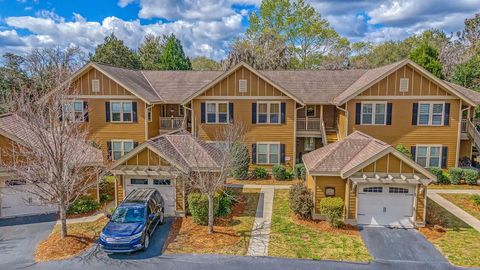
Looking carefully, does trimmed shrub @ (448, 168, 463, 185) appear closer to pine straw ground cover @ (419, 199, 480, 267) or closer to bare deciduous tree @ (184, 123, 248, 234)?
pine straw ground cover @ (419, 199, 480, 267)

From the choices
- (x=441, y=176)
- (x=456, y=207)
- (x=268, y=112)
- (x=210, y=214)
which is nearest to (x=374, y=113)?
(x=441, y=176)

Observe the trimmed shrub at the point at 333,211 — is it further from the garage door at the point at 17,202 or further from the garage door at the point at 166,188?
the garage door at the point at 17,202

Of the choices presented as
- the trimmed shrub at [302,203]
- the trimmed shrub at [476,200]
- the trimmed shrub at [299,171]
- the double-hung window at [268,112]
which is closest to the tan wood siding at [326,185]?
the trimmed shrub at [302,203]

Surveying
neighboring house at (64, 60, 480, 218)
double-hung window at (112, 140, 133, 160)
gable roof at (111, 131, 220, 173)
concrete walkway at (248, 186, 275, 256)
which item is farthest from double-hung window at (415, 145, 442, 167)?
double-hung window at (112, 140, 133, 160)

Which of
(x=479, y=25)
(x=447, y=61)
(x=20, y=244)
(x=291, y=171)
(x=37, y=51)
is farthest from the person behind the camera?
(x=479, y=25)

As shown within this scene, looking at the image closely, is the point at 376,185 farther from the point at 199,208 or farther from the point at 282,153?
the point at 282,153

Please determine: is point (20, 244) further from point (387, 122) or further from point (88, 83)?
point (387, 122)

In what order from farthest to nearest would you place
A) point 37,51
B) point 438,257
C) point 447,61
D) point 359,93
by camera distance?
point 447,61
point 37,51
point 359,93
point 438,257

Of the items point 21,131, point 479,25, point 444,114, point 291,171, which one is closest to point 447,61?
point 479,25
